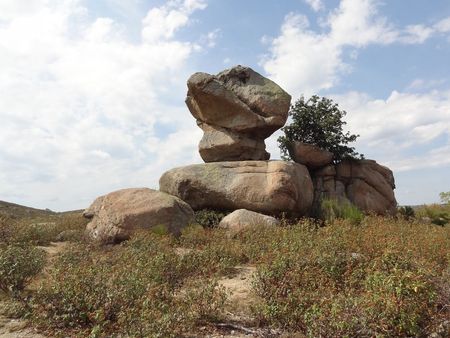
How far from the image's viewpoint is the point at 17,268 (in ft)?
28.5

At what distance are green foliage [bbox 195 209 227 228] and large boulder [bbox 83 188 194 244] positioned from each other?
1.68 m

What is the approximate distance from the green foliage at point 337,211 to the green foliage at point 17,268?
14.8 metres

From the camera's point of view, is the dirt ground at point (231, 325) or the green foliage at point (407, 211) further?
the green foliage at point (407, 211)

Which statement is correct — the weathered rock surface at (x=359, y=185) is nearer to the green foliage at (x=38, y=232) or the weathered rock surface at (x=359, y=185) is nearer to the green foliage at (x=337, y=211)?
the green foliage at (x=337, y=211)

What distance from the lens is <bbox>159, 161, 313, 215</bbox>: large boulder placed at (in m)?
20.7

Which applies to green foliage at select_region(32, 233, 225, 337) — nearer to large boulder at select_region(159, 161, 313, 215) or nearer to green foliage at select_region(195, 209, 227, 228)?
green foliage at select_region(195, 209, 227, 228)

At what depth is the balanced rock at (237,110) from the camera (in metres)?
23.7

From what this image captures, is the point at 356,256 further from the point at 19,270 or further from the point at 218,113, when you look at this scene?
the point at 218,113

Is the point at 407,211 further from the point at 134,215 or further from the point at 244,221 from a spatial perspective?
the point at 134,215

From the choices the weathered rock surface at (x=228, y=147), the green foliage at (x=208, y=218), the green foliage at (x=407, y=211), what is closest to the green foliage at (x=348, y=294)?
the green foliage at (x=208, y=218)

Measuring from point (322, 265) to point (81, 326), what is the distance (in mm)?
5321

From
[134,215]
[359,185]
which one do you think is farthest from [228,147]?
[359,185]

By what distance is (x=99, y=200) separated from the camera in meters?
20.3

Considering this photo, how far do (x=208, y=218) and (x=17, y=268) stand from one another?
41.1 ft
